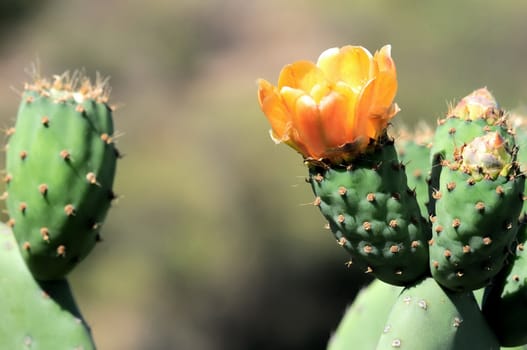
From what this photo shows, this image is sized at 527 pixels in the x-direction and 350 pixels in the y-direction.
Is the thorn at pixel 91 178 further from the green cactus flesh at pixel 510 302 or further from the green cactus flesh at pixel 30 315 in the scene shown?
the green cactus flesh at pixel 510 302

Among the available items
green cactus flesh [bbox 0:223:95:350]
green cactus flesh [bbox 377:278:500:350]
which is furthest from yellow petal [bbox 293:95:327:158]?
green cactus flesh [bbox 0:223:95:350]

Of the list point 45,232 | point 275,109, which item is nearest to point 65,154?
point 45,232

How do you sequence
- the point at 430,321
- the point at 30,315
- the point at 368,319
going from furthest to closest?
the point at 368,319, the point at 30,315, the point at 430,321

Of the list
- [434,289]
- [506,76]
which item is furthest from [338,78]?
[506,76]

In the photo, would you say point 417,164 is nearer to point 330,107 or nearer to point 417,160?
point 417,160

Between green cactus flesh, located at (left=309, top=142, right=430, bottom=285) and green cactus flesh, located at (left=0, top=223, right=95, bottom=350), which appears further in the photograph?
green cactus flesh, located at (left=0, top=223, right=95, bottom=350)

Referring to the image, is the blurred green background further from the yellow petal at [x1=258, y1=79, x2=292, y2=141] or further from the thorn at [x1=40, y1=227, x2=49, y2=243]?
the yellow petal at [x1=258, y1=79, x2=292, y2=141]

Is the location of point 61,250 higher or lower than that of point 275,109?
lower
